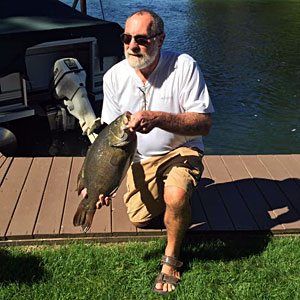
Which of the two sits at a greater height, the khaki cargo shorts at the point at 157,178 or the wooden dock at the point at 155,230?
the khaki cargo shorts at the point at 157,178

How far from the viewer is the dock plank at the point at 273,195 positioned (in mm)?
3721

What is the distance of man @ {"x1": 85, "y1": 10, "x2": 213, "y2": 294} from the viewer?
2938 mm

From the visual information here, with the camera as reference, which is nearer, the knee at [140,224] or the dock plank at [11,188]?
the knee at [140,224]

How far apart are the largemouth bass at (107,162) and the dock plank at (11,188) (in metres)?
1.05

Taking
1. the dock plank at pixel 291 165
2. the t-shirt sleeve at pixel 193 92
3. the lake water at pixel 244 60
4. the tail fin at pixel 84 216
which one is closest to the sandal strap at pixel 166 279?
the tail fin at pixel 84 216

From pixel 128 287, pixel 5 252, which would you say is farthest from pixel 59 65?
pixel 128 287

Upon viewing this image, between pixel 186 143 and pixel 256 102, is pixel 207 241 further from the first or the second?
pixel 256 102

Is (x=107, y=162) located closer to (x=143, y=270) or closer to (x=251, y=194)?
(x=143, y=270)

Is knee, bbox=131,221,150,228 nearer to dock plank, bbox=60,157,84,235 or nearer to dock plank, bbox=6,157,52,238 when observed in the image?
dock plank, bbox=60,157,84,235

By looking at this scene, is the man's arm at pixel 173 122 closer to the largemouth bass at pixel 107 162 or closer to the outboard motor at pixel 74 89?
the largemouth bass at pixel 107 162

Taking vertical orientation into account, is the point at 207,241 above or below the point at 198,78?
below

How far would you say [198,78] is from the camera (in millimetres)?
3010

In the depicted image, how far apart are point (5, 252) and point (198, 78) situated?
2.18m

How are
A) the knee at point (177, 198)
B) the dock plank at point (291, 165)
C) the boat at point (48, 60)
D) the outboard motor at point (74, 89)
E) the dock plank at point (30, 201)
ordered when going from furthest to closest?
1. the outboard motor at point (74, 89)
2. the boat at point (48, 60)
3. the dock plank at point (291, 165)
4. the dock plank at point (30, 201)
5. the knee at point (177, 198)
